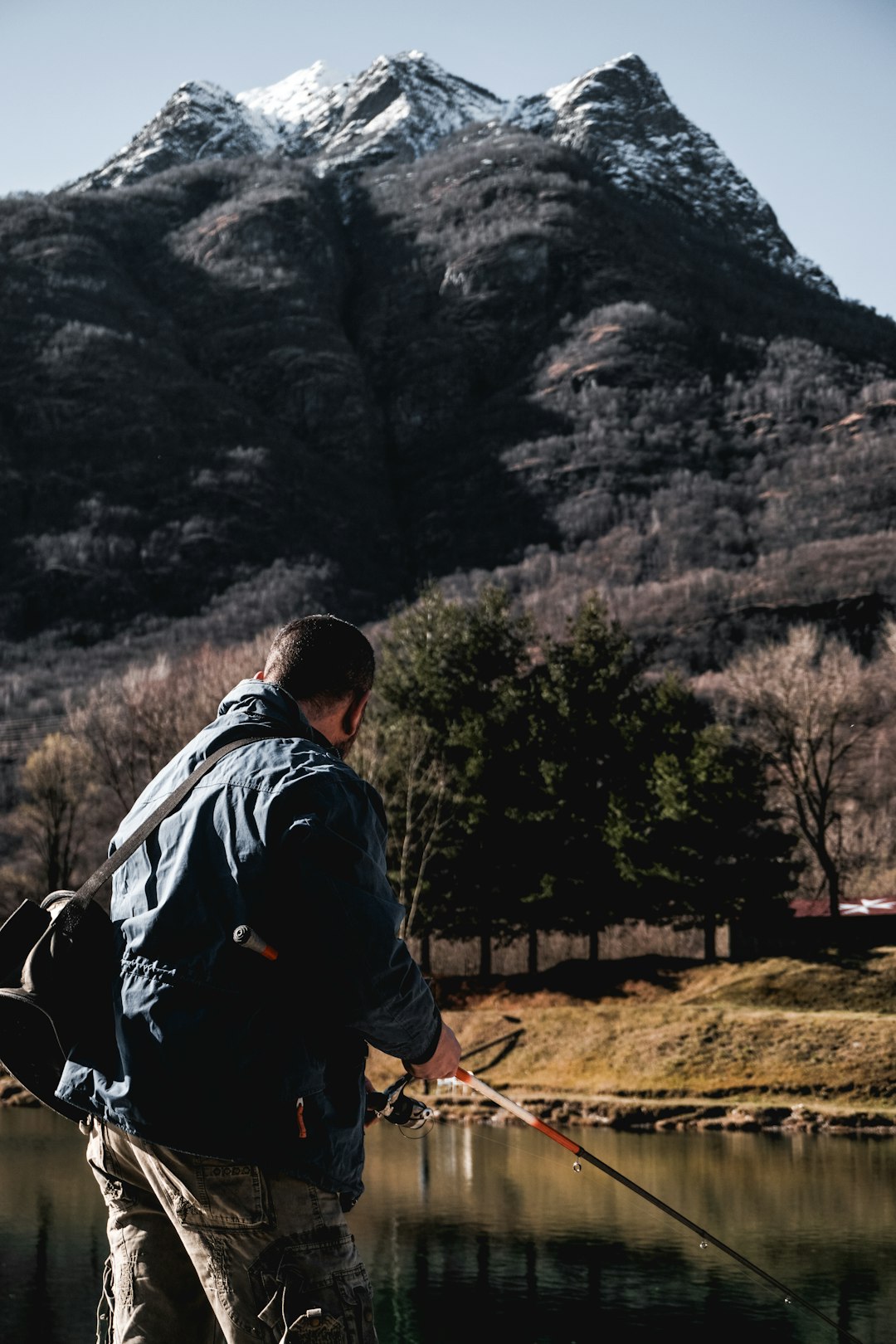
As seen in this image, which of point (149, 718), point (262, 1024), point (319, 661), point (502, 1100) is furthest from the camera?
point (149, 718)

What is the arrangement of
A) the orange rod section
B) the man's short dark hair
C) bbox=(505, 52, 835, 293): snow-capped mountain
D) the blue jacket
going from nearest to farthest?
the blue jacket → the man's short dark hair → the orange rod section → bbox=(505, 52, 835, 293): snow-capped mountain

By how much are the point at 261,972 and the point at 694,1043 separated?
22.6 meters

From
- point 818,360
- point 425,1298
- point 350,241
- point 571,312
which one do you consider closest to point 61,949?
point 425,1298

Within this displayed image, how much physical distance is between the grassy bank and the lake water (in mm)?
4759

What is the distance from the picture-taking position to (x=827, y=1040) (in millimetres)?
23672

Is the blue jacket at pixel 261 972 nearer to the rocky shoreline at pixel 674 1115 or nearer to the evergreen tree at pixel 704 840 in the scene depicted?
the rocky shoreline at pixel 674 1115

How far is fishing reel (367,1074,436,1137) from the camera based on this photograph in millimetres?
4004

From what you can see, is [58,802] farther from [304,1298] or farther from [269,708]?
[304,1298]

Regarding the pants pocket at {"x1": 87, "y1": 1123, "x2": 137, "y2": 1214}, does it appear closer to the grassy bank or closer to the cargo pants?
the cargo pants

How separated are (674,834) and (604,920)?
3.05 meters

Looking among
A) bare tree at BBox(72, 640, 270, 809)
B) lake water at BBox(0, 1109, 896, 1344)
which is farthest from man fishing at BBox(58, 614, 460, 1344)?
bare tree at BBox(72, 640, 270, 809)

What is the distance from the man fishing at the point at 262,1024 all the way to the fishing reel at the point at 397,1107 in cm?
66

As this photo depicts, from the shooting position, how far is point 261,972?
3.06m

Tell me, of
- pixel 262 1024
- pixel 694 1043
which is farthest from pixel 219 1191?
pixel 694 1043
